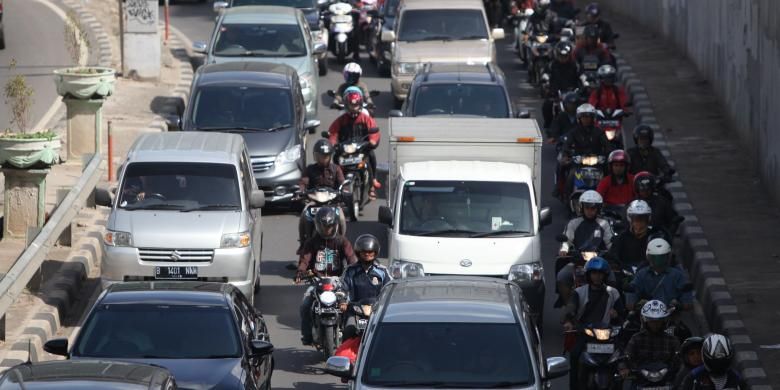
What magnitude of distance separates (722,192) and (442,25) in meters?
8.44

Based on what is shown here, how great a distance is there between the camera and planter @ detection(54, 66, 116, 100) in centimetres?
2533

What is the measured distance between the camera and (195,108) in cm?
2467

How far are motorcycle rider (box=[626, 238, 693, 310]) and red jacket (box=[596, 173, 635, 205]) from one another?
4167 mm

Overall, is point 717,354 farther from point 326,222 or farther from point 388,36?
point 388,36

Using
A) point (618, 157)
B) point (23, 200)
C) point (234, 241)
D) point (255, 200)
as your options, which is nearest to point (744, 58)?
point (618, 157)

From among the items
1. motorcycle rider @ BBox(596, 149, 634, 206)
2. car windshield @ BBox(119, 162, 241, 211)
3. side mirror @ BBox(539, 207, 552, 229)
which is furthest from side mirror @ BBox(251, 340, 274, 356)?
motorcycle rider @ BBox(596, 149, 634, 206)

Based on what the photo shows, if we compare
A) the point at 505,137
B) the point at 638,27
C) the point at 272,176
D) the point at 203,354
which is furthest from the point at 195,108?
the point at 638,27

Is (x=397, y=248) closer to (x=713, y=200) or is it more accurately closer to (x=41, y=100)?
(x=713, y=200)

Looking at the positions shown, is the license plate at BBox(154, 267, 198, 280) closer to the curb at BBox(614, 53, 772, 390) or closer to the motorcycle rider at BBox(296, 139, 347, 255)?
the motorcycle rider at BBox(296, 139, 347, 255)

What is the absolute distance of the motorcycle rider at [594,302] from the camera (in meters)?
15.6

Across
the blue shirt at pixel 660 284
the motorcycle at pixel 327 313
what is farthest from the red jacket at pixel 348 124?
the blue shirt at pixel 660 284

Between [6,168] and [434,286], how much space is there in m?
8.70

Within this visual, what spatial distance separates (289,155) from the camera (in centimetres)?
2414

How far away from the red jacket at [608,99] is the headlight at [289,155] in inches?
187
